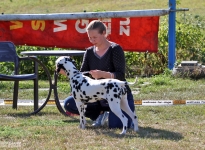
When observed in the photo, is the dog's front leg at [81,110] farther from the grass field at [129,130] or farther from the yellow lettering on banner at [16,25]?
the yellow lettering on banner at [16,25]

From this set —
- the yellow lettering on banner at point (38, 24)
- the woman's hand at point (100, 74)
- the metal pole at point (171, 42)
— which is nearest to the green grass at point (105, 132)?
the woman's hand at point (100, 74)

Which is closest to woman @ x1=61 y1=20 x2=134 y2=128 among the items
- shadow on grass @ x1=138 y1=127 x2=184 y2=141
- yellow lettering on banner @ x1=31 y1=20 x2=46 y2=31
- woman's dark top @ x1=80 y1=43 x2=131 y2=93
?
woman's dark top @ x1=80 y1=43 x2=131 y2=93

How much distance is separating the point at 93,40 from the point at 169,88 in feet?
14.2

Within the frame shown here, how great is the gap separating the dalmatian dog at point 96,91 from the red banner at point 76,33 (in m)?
5.83

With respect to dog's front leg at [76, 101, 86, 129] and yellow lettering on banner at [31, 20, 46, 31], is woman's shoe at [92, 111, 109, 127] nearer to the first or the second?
dog's front leg at [76, 101, 86, 129]

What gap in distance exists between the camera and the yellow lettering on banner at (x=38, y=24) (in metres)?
13.7

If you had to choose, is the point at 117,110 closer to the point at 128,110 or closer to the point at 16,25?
the point at 128,110

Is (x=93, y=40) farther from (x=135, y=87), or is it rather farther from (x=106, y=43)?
(x=135, y=87)

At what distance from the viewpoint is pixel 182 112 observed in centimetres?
891

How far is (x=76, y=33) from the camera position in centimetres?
1358

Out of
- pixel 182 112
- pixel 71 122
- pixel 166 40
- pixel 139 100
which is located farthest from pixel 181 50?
pixel 71 122

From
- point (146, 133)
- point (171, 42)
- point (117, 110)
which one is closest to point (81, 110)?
point (117, 110)

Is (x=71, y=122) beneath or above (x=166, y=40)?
beneath

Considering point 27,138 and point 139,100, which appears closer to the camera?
point 27,138
